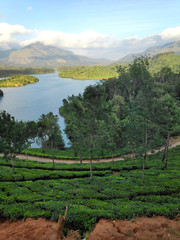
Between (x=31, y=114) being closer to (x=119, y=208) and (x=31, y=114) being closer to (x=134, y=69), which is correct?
(x=134, y=69)

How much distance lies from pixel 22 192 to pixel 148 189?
10.7m

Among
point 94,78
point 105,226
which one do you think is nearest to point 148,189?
point 105,226

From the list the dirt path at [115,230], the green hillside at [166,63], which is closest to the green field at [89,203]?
the dirt path at [115,230]

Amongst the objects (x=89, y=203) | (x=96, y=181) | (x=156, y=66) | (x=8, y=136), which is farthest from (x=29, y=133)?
(x=156, y=66)

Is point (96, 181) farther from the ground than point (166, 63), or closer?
closer

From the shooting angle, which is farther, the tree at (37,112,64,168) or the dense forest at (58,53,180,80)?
the dense forest at (58,53,180,80)

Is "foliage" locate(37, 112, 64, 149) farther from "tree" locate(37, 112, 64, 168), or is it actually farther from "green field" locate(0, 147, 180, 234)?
"green field" locate(0, 147, 180, 234)

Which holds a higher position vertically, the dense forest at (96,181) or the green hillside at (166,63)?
the green hillside at (166,63)

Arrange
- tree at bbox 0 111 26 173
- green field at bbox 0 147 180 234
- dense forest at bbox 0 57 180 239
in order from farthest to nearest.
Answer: tree at bbox 0 111 26 173
dense forest at bbox 0 57 180 239
green field at bbox 0 147 180 234

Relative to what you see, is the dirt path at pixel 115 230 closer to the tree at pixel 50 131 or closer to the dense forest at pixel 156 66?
the tree at pixel 50 131

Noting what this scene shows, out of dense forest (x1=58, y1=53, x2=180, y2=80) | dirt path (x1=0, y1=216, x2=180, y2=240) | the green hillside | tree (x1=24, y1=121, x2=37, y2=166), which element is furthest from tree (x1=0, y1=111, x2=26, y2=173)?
the green hillside

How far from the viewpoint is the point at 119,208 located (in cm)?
1057

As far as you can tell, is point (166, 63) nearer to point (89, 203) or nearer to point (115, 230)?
point (89, 203)

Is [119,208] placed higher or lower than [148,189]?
higher
